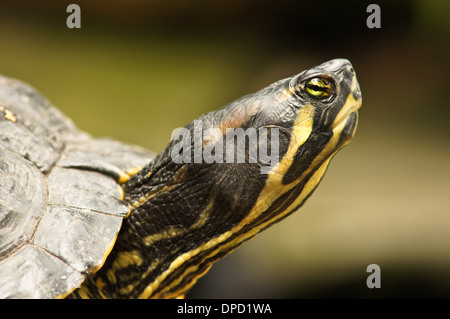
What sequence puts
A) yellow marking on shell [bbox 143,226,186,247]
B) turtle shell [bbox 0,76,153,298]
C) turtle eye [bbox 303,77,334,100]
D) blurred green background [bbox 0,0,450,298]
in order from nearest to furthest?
turtle shell [bbox 0,76,153,298], turtle eye [bbox 303,77,334,100], yellow marking on shell [bbox 143,226,186,247], blurred green background [bbox 0,0,450,298]

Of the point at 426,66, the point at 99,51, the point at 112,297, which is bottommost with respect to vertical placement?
the point at 112,297

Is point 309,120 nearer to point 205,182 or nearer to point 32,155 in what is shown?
point 205,182

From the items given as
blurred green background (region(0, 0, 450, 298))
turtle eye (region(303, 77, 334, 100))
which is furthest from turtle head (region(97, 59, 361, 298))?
blurred green background (region(0, 0, 450, 298))

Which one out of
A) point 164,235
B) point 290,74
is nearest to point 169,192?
point 164,235

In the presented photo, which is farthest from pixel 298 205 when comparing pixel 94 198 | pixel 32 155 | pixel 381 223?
pixel 381 223

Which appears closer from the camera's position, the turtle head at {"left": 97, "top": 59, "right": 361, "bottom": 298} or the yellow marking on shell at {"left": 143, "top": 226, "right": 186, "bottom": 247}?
the turtle head at {"left": 97, "top": 59, "right": 361, "bottom": 298}

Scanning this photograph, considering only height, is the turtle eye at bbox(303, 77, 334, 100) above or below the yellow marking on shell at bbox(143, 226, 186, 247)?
above

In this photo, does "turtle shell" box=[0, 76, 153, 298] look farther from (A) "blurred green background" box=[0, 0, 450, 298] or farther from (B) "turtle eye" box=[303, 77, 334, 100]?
(A) "blurred green background" box=[0, 0, 450, 298]
